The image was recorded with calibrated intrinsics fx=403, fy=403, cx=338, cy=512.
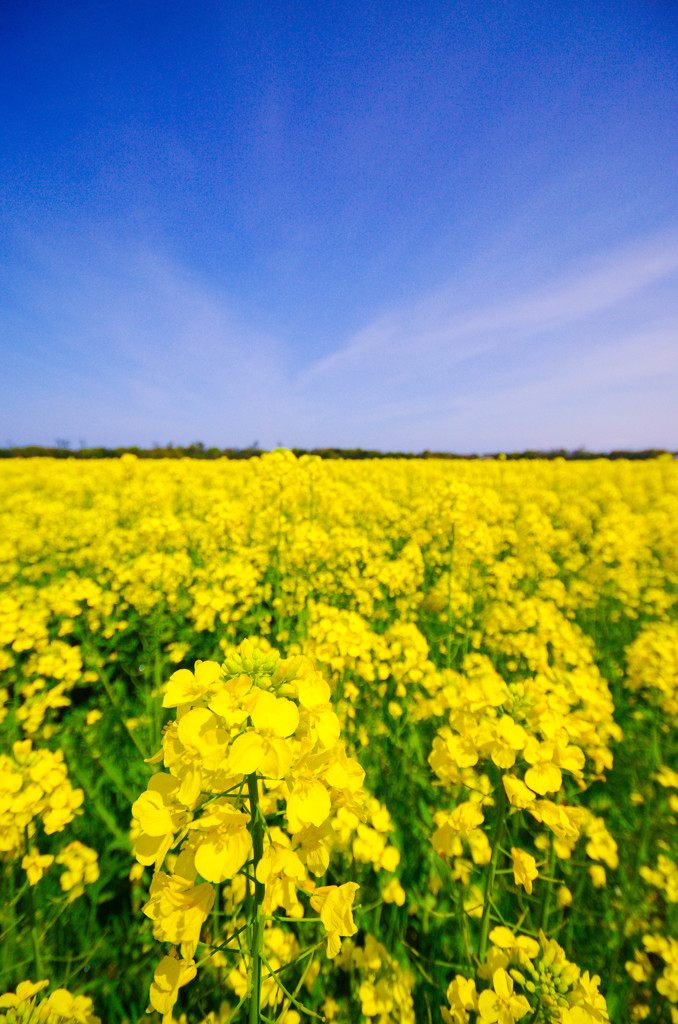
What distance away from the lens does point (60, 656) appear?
8.95 feet

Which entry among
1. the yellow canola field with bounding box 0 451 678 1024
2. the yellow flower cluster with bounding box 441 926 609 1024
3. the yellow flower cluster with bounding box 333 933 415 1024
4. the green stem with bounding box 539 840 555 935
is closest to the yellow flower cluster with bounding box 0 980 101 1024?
the yellow canola field with bounding box 0 451 678 1024

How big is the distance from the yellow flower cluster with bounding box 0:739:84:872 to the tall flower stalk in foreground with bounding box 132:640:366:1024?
804 mm

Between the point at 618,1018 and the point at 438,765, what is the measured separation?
4.89 feet

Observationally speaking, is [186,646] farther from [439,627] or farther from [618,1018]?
[618,1018]

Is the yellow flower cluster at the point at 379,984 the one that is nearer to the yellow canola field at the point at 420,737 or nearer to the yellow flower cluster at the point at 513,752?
the yellow canola field at the point at 420,737

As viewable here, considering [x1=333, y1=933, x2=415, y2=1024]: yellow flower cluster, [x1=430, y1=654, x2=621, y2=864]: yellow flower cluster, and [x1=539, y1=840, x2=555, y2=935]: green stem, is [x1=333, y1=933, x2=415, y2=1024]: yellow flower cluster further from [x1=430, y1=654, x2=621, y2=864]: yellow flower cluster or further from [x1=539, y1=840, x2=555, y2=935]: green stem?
→ [x1=539, y1=840, x2=555, y2=935]: green stem

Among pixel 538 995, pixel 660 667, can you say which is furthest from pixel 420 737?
pixel 538 995

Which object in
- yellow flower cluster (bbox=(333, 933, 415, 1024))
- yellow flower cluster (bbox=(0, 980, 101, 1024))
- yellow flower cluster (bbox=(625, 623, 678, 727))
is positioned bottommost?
yellow flower cluster (bbox=(333, 933, 415, 1024))

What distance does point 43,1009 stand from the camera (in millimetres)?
1111

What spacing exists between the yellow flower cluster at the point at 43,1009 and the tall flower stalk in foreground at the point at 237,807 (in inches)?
20.0

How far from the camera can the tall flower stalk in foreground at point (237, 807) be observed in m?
0.81

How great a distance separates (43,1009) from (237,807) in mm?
906

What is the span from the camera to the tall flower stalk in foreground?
811 mm

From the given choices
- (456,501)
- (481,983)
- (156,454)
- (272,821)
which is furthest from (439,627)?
(156,454)
